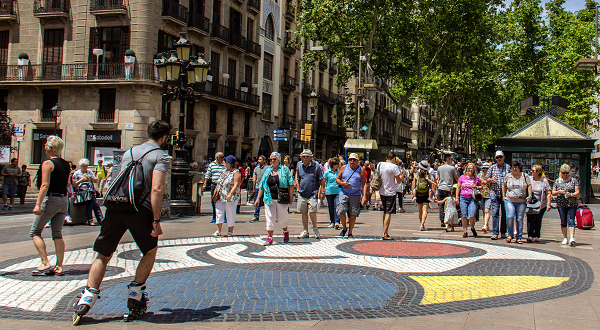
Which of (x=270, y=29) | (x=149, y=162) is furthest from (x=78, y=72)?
(x=149, y=162)

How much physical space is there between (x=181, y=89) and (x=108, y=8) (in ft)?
53.7

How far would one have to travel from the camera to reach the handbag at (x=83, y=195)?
38.5 ft

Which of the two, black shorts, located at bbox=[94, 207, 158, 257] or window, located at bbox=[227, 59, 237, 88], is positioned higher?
window, located at bbox=[227, 59, 237, 88]

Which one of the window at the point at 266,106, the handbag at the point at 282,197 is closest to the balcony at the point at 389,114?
the window at the point at 266,106

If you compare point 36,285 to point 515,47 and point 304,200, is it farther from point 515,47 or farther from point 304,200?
point 515,47

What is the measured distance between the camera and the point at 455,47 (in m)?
36.6

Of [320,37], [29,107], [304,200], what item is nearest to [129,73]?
[29,107]

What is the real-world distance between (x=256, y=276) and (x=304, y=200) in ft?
12.8

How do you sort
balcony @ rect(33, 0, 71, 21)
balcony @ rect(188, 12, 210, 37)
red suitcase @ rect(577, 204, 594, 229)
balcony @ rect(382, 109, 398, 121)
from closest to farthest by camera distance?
red suitcase @ rect(577, 204, 594, 229) < balcony @ rect(33, 0, 71, 21) < balcony @ rect(188, 12, 210, 37) < balcony @ rect(382, 109, 398, 121)

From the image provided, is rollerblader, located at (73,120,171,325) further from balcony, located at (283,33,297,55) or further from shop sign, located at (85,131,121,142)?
balcony, located at (283,33,297,55)

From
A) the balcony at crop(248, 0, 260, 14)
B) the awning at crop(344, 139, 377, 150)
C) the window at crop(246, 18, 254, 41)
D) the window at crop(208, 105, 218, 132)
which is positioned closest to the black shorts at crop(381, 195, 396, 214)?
the awning at crop(344, 139, 377, 150)

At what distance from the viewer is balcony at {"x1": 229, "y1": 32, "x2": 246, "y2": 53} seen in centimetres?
3500

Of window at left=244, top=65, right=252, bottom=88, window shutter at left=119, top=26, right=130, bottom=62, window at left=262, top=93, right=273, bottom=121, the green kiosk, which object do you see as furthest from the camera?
window at left=262, top=93, right=273, bottom=121

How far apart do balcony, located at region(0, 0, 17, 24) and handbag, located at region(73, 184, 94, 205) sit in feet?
76.2
